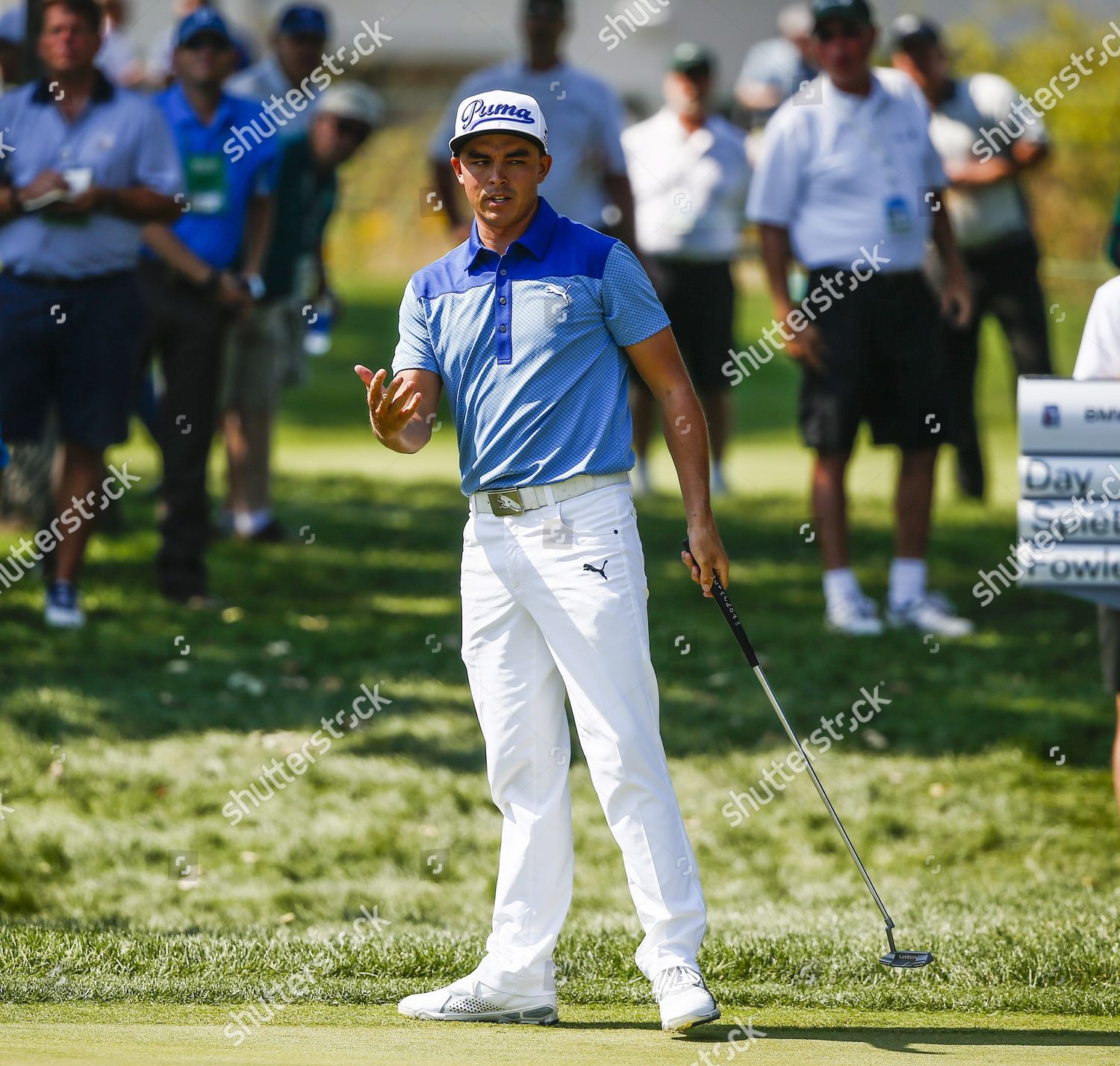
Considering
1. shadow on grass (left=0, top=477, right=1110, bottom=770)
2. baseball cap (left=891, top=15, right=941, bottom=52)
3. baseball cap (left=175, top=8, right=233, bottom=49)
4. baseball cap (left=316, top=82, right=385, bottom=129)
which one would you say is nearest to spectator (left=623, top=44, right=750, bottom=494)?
shadow on grass (left=0, top=477, right=1110, bottom=770)

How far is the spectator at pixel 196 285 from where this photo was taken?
9.20 m

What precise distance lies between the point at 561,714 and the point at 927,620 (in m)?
4.53

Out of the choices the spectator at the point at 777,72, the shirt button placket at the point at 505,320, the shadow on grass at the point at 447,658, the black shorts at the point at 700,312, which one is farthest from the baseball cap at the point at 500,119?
the spectator at the point at 777,72

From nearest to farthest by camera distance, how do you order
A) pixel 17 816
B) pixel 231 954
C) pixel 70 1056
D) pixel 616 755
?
pixel 70 1056, pixel 616 755, pixel 231 954, pixel 17 816

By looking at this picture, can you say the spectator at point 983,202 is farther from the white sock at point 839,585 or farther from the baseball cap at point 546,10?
the baseball cap at point 546,10

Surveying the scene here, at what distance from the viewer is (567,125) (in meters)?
10.2

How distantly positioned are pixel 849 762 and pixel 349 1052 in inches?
143

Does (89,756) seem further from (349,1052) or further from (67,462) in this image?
(349,1052)

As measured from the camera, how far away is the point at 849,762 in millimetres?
7422

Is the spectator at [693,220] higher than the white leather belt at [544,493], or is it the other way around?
the spectator at [693,220]

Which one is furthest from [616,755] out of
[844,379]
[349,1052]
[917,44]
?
[917,44]

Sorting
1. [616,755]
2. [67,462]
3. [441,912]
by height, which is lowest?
[441,912]

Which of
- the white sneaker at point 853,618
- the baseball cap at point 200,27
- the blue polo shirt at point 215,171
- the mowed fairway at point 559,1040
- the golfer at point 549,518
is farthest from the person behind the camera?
the blue polo shirt at point 215,171

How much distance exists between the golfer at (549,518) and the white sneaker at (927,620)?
14.6ft
